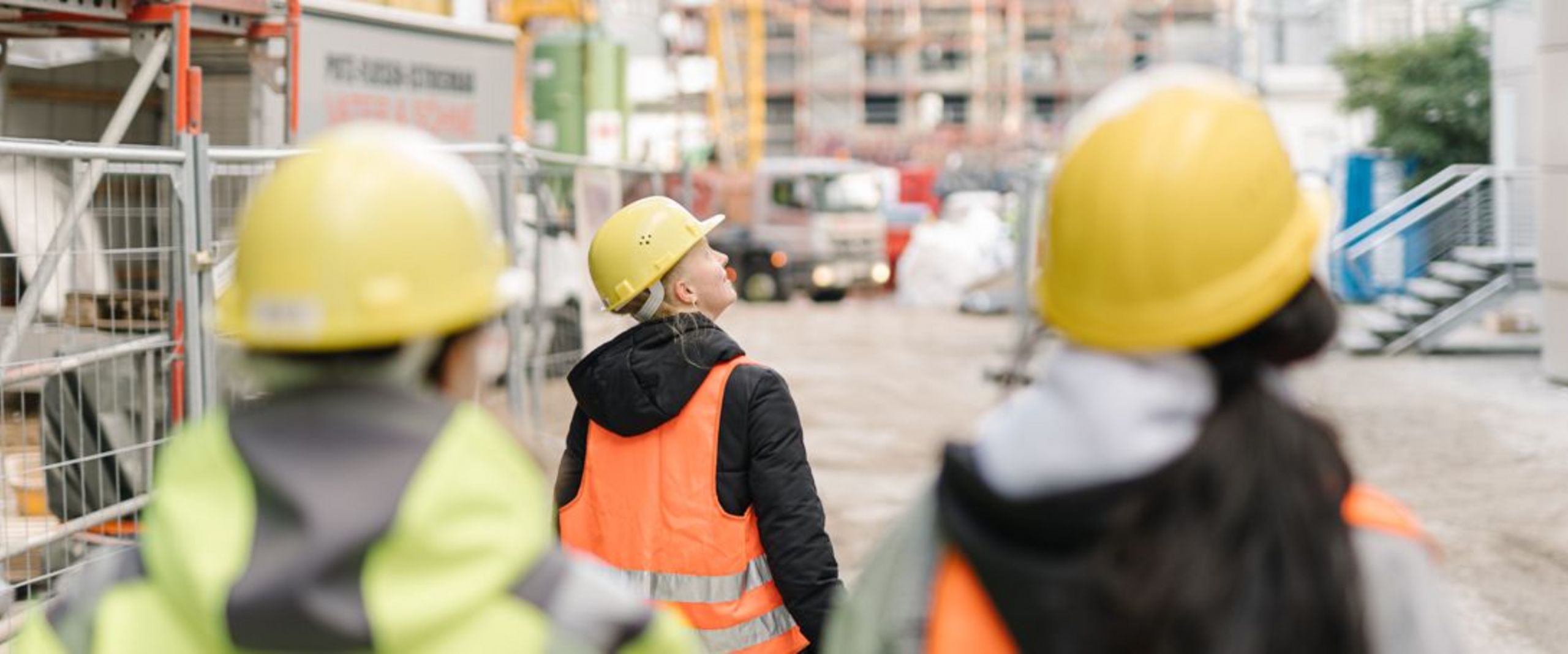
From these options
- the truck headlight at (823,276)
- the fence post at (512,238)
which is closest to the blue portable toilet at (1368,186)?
the truck headlight at (823,276)

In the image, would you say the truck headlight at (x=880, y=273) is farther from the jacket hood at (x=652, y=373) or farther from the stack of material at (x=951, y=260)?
the jacket hood at (x=652, y=373)

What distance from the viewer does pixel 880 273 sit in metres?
31.9

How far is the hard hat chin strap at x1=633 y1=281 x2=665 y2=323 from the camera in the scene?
3.78 metres

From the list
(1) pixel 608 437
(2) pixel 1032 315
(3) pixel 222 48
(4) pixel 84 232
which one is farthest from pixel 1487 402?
(2) pixel 1032 315

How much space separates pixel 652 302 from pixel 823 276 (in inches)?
1070

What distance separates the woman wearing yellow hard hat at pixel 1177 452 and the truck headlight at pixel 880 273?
30.0 m

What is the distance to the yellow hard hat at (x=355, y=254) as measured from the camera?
1729 millimetres

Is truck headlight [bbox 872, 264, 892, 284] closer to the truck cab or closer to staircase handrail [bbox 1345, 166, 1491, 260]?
the truck cab

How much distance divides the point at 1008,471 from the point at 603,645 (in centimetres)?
47

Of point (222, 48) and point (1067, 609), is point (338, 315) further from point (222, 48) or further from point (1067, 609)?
point (222, 48)

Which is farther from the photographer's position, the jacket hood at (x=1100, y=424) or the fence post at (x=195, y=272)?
the fence post at (x=195, y=272)

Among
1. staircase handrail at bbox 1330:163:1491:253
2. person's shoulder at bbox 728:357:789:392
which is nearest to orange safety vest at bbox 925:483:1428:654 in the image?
person's shoulder at bbox 728:357:789:392

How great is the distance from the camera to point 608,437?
12.0ft

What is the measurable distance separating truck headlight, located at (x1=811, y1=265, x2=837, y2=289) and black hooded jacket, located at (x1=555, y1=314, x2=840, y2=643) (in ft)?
89.3
